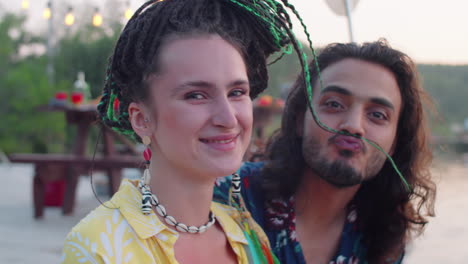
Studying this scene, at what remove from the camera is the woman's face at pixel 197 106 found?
115cm

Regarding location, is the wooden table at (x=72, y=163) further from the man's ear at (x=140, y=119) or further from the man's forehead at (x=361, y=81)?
the man's ear at (x=140, y=119)

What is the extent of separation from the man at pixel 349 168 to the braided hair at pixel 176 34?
53 centimetres

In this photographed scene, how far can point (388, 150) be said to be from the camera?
190 centimetres

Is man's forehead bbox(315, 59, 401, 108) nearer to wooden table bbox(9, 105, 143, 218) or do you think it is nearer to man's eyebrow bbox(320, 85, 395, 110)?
man's eyebrow bbox(320, 85, 395, 110)

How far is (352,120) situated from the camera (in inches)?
68.8

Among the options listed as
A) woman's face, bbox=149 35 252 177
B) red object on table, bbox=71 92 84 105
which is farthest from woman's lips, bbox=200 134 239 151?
red object on table, bbox=71 92 84 105

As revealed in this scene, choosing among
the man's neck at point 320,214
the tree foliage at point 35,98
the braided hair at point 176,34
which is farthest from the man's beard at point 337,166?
the tree foliage at point 35,98

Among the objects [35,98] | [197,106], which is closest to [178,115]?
[197,106]

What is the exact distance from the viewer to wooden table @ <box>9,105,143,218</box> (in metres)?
4.88

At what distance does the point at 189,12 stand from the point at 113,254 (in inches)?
23.8

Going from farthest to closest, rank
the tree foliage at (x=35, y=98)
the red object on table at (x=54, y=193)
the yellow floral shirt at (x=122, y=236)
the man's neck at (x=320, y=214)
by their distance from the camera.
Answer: the tree foliage at (x=35, y=98) → the red object on table at (x=54, y=193) → the man's neck at (x=320, y=214) → the yellow floral shirt at (x=122, y=236)

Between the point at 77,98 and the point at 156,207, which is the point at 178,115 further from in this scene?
the point at 77,98

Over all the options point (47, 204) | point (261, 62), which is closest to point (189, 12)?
point (261, 62)

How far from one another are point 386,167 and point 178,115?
122cm
